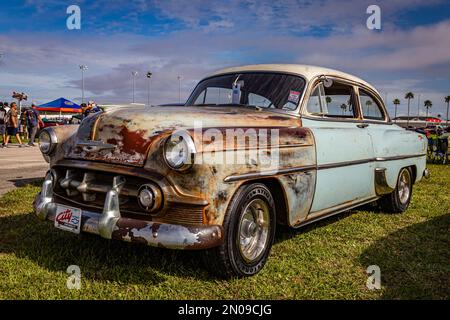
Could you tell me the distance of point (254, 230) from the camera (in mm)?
3398

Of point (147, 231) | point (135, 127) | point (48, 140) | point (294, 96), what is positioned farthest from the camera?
point (294, 96)

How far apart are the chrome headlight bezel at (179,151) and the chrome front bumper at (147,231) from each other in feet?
1.34

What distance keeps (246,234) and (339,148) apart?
58.6 inches

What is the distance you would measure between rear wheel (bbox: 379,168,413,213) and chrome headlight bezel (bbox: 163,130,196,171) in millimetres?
3709

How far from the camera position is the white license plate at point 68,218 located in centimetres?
318

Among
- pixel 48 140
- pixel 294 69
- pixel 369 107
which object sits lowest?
pixel 48 140

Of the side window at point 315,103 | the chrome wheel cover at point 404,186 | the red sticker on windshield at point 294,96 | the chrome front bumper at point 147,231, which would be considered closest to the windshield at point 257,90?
the red sticker on windshield at point 294,96

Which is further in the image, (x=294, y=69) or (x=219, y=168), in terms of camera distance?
(x=294, y=69)

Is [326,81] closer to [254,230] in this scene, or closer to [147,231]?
[254,230]

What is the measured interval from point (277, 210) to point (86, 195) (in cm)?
157

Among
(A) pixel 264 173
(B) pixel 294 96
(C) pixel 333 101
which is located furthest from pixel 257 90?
(A) pixel 264 173

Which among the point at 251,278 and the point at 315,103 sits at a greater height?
the point at 315,103
